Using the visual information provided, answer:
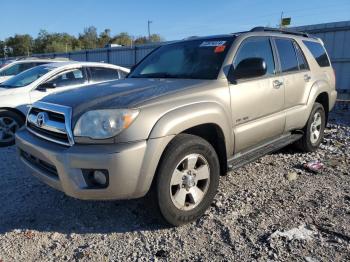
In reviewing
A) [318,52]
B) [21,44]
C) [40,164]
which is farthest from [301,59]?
[21,44]

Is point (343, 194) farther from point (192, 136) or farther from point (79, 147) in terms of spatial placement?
point (79, 147)

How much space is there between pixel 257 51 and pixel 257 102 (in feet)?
2.25

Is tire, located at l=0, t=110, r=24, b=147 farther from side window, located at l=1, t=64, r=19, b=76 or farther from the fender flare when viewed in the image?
side window, located at l=1, t=64, r=19, b=76

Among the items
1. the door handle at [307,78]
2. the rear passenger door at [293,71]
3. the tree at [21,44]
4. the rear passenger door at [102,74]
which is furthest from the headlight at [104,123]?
the tree at [21,44]

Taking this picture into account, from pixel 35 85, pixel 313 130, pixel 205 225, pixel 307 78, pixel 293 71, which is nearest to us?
pixel 205 225

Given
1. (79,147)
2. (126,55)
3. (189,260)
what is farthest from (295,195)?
(126,55)

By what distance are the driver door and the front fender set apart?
424 cm

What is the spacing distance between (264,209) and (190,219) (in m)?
0.85

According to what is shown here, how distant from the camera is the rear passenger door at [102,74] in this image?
7654 millimetres

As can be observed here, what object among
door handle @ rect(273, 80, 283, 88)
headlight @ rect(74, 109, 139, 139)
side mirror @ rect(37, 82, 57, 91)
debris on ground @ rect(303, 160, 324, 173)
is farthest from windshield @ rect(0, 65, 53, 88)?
debris on ground @ rect(303, 160, 324, 173)

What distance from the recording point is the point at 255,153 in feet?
13.9

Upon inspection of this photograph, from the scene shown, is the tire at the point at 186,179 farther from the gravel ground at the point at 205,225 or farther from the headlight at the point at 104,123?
the headlight at the point at 104,123

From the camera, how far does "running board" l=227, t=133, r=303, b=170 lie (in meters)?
3.89

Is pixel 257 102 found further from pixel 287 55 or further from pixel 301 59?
pixel 301 59
